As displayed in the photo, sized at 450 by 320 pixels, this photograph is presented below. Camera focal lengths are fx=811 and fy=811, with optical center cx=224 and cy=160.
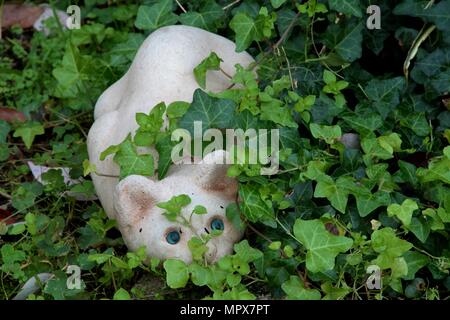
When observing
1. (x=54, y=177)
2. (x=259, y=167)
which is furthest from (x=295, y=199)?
(x=54, y=177)

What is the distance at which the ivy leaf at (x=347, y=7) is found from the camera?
130 inches

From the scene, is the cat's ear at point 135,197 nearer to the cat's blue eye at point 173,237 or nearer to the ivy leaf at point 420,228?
the cat's blue eye at point 173,237

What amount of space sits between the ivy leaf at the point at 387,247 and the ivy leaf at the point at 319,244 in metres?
0.09

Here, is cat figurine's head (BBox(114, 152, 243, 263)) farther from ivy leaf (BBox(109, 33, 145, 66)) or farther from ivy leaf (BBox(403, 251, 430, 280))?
ivy leaf (BBox(109, 33, 145, 66))

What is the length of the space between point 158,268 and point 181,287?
0.54ft

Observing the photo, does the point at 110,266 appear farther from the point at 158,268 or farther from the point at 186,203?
the point at 186,203

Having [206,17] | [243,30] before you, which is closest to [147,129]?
[243,30]

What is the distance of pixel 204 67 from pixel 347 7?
25.4 inches

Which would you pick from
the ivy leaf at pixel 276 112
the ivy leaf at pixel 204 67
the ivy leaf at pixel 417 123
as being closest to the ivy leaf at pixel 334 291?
the ivy leaf at pixel 276 112

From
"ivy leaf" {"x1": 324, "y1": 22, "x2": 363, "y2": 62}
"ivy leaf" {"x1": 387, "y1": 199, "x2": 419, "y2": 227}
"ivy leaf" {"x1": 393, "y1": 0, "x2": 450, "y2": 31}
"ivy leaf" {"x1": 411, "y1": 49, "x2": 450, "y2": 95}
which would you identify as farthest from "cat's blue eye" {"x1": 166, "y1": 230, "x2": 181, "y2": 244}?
"ivy leaf" {"x1": 393, "y1": 0, "x2": 450, "y2": 31}

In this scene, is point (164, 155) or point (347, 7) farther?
point (347, 7)

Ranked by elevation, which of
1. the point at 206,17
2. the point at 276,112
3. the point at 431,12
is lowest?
the point at 276,112

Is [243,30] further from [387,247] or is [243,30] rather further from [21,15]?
[21,15]

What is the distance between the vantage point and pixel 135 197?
2918 millimetres
